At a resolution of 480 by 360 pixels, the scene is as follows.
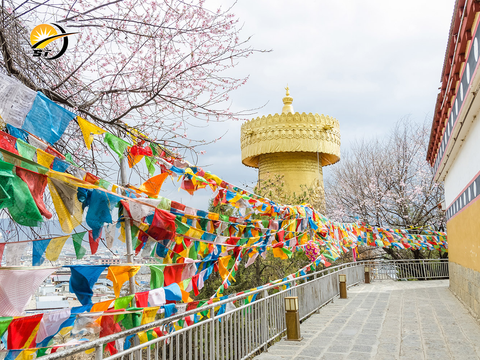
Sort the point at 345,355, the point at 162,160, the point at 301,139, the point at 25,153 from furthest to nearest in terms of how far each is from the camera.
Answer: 1. the point at 301,139
2. the point at 345,355
3. the point at 162,160
4. the point at 25,153

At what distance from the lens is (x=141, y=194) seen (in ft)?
16.6

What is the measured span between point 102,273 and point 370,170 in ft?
75.2

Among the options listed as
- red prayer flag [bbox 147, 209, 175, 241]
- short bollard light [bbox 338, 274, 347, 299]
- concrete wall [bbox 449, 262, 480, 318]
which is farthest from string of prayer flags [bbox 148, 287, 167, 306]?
short bollard light [bbox 338, 274, 347, 299]

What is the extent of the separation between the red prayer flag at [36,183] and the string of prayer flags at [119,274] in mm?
972

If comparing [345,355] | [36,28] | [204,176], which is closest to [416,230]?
[345,355]

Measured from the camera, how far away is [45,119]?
3396 mm

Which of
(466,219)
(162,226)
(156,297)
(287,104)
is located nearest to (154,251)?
(162,226)

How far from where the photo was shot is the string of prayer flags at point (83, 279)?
350cm

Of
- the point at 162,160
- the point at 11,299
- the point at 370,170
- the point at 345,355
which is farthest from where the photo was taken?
the point at 370,170

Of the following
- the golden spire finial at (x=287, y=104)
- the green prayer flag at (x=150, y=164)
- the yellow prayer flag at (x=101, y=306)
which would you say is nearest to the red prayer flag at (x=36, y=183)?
the yellow prayer flag at (x=101, y=306)

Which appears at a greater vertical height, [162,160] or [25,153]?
[162,160]

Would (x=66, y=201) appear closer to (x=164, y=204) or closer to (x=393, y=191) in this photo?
(x=164, y=204)

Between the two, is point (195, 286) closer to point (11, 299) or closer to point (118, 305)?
point (118, 305)

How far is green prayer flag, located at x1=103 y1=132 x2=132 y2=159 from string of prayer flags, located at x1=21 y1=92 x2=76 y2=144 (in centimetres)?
86
